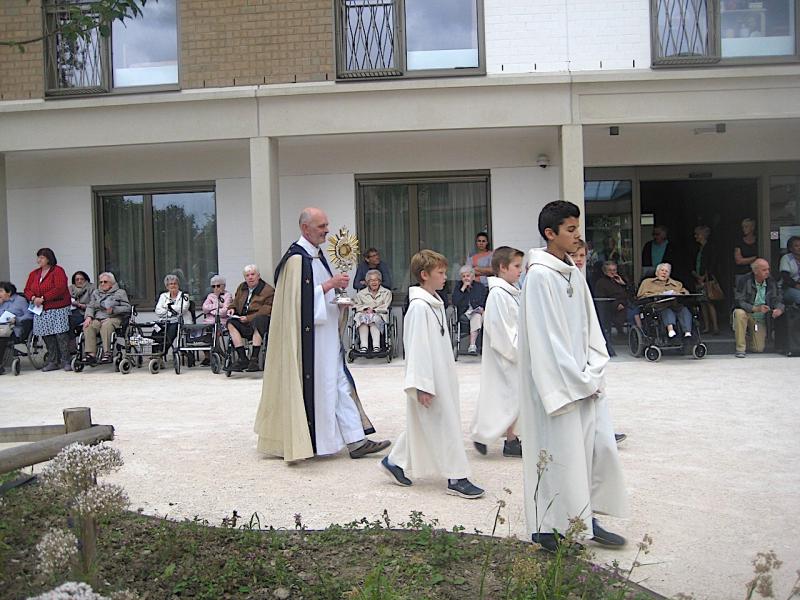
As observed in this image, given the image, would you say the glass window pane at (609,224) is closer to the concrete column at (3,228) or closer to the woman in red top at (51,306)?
the woman in red top at (51,306)

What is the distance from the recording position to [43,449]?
4.25 meters

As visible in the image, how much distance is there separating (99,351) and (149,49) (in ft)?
16.7

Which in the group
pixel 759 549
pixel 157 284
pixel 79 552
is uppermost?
pixel 157 284

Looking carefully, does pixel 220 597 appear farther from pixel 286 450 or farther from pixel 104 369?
pixel 104 369

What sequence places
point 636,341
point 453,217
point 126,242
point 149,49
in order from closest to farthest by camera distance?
point 636,341 → point 149,49 → point 453,217 → point 126,242

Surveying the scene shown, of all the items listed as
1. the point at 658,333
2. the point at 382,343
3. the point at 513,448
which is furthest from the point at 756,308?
the point at 513,448

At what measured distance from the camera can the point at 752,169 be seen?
48.2 ft

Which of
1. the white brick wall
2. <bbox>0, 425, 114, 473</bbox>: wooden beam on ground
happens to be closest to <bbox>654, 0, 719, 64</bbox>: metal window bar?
the white brick wall

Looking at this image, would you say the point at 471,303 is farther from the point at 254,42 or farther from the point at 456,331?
the point at 254,42

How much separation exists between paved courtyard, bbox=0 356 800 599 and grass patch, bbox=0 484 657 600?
453mm

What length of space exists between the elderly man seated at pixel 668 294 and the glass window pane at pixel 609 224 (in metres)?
2.03

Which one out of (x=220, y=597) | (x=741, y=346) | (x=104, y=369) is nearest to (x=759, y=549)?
(x=220, y=597)

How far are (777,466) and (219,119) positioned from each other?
986 centimetres

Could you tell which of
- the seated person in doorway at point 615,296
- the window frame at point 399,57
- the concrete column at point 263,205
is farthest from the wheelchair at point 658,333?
the concrete column at point 263,205
